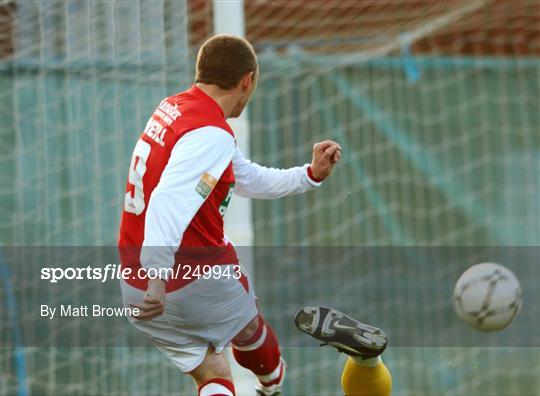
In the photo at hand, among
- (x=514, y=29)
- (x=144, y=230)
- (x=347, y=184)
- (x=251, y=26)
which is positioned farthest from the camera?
(x=514, y=29)

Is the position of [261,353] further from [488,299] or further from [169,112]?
[169,112]

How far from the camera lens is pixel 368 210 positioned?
244 inches

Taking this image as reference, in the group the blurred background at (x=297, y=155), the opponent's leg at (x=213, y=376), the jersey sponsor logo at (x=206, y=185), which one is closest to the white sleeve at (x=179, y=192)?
the jersey sponsor logo at (x=206, y=185)

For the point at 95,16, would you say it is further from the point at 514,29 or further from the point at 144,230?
the point at 514,29

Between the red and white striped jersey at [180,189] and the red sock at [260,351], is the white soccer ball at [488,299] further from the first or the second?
the red and white striped jersey at [180,189]

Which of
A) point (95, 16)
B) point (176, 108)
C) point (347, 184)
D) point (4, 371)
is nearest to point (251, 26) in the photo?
point (347, 184)

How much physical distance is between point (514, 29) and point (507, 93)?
68.9 inches

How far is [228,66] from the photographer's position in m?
3.97

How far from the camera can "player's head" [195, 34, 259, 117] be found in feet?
13.1

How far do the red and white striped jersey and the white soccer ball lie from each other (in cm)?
99

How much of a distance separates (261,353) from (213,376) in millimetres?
440

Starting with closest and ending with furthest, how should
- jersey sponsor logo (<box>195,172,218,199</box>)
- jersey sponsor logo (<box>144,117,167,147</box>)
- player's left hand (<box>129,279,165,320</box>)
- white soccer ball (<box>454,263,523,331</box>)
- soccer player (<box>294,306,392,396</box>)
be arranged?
player's left hand (<box>129,279,165,320</box>)
jersey sponsor logo (<box>195,172,218,199</box>)
jersey sponsor logo (<box>144,117,167,147</box>)
soccer player (<box>294,306,392,396</box>)
white soccer ball (<box>454,263,523,331</box>)

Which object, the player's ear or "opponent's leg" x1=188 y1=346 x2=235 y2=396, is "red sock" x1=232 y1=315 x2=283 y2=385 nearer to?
"opponent's leg" x1=188 y1=346 x2=235 y2=396

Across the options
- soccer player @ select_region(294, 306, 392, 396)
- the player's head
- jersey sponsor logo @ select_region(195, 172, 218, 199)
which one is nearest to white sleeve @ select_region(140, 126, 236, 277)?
jersey sponsor logo @ select_region(195, 172, 218, 199)
